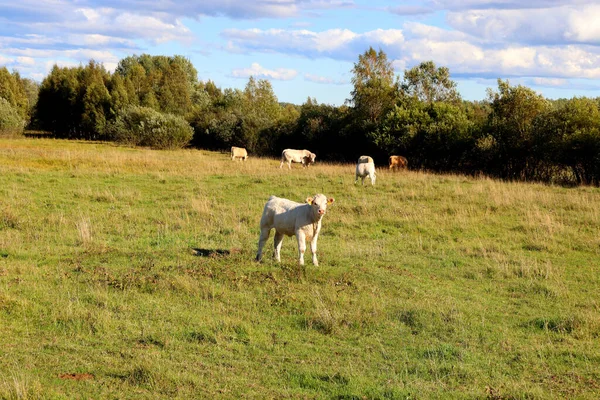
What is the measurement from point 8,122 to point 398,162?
47.1 metres

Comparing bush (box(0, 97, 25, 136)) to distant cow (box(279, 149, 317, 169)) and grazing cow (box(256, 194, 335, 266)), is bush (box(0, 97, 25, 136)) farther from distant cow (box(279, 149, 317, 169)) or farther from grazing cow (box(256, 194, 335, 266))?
grazing cow (box(256, 194, 335, 266))

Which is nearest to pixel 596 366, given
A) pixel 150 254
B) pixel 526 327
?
pixel 526 327

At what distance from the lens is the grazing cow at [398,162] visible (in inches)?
1401

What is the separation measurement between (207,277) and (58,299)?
2728mm

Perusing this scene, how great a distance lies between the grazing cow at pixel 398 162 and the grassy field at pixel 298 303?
46.9 ft

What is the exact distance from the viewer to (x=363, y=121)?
148 feet

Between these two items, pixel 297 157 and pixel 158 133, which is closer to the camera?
pixel 297 157

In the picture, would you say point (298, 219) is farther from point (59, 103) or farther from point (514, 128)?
point (59, 103)

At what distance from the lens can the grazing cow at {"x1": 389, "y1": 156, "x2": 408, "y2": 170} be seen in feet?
117

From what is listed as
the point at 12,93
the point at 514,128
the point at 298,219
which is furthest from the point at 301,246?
the point at 12,93

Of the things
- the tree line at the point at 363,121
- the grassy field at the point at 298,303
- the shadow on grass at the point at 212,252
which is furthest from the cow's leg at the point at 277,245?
the tree line at the point at 363,121

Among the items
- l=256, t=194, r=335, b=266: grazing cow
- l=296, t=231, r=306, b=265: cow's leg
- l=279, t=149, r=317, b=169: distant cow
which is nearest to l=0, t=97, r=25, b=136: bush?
l=279, t=149, r=317, b=169: distant cow

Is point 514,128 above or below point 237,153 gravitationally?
above

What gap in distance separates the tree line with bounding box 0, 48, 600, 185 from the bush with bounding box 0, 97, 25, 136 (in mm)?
134
